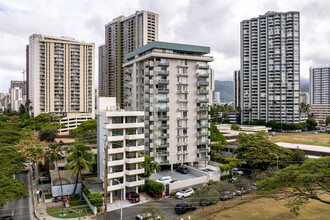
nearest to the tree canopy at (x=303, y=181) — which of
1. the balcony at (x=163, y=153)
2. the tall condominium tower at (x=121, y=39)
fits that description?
the balcony at (x=163, y=153)

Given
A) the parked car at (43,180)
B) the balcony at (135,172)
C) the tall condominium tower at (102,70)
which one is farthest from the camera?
the tall condominium tower at (102,70)

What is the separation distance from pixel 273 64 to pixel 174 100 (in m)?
115

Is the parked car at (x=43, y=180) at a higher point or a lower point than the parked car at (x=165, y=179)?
lower

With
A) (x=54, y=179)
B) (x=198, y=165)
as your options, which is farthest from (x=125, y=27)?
(x=54, y=179)

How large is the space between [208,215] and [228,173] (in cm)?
2337

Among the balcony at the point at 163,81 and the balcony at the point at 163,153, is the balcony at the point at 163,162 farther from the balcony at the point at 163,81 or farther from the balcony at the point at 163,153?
the balcony at the point at 163,81

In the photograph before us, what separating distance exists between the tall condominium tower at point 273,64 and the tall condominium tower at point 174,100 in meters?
104

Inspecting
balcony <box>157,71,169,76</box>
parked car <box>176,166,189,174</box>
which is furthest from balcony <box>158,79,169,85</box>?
parked car <box>176,166,189,174</box>

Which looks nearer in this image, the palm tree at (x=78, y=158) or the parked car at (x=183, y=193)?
the palm tree at (x=78, y=158)

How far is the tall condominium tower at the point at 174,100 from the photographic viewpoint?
186ft

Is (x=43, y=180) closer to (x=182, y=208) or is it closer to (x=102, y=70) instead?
(x=182, y=208)

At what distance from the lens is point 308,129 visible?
161 meters

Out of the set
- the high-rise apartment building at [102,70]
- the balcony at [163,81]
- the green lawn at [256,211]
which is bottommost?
the green lawn at [256,211]

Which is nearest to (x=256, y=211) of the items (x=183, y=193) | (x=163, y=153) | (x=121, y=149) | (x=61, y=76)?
(x=183, y=193)
